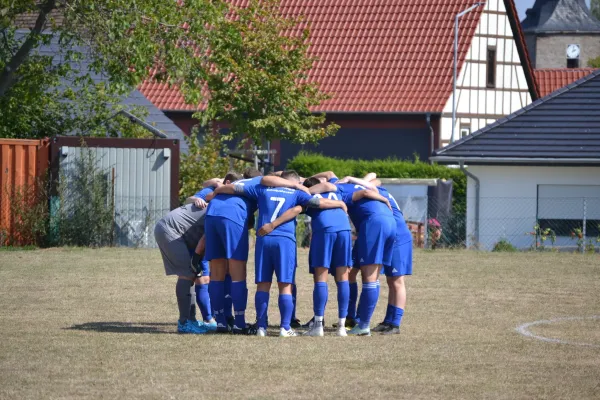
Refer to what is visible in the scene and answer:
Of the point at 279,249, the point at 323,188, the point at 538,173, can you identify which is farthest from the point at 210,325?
the point at 538,173

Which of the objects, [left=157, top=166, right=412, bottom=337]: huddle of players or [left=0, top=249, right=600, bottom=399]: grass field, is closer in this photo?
[left=0, top=249, right=600, bottom=399]: grass field

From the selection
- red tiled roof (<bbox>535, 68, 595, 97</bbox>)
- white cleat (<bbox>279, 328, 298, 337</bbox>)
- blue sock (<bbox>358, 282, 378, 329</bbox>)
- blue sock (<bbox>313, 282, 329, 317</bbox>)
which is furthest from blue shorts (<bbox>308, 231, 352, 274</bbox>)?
red tiled roof (<bbox>535, 68, 595, 97</bbox>)

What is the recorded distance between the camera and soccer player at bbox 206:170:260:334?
11781mm

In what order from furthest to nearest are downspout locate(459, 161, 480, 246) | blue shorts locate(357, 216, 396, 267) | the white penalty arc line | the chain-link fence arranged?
downspout locate(459, 161, 480, 246), the chain-link fence, blue shorts locate(357, 216, 396, 267), the white penalty arc line

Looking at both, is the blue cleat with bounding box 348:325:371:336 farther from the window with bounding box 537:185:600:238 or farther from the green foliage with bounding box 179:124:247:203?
the window with bounding box 537:185:600:238

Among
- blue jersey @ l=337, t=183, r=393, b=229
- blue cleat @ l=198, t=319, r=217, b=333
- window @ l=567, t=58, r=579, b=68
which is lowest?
blue cleat @ l=198, t=319, r=217, b=333

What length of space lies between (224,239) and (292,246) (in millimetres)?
706

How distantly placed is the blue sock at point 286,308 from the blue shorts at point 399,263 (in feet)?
4.05

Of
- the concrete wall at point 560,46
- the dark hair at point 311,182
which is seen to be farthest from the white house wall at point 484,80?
the concrete wall at point 560,46

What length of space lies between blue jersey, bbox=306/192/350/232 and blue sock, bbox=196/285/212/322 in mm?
1589

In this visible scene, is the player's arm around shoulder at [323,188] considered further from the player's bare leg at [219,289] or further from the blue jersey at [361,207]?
the player's bare leg at [219,289]

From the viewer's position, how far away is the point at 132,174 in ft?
79.6

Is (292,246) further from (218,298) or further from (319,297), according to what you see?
(218,298)

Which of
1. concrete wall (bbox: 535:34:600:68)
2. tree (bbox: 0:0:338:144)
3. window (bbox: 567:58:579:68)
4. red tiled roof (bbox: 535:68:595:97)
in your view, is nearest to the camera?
tree (bbox: 0:0:338:144)
